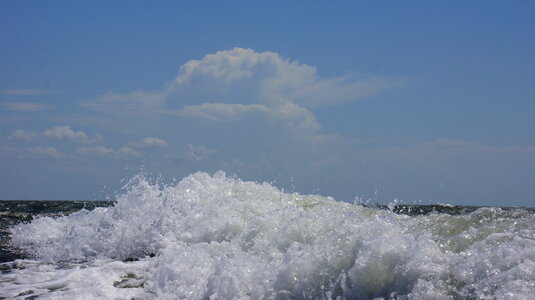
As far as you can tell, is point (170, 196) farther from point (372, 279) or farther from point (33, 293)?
point (372, 279)

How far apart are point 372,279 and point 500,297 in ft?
4.48

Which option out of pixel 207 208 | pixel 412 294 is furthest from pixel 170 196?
pixel 412 294

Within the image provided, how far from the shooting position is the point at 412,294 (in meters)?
5.30

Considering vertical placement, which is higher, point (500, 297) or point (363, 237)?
point (363, 237)

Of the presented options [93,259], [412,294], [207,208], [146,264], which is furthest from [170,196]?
[412,294]

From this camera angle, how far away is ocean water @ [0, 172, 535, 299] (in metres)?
5.45

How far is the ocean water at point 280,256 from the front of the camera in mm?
5453

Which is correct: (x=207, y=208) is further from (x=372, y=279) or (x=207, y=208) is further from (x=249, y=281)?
(x=372, y=279)

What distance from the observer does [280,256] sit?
7.43 metres

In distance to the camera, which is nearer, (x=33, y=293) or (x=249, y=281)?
(x=249, y=281)

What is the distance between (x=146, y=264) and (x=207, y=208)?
8.47 feet

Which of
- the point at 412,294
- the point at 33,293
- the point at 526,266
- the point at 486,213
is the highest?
the point at 486,213

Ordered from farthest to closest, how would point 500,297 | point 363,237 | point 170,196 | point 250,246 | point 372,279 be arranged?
point 170,196
point 250,246
point 363,237
point 372,279
point 500,297

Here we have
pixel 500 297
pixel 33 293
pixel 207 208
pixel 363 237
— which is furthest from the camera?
pixel 207 208
